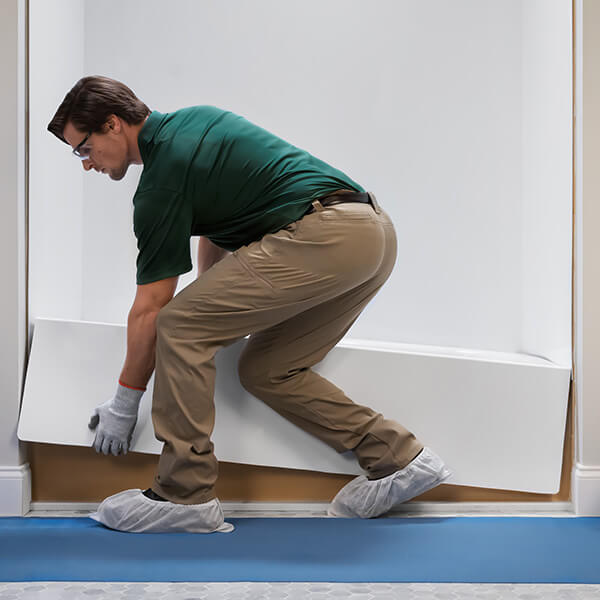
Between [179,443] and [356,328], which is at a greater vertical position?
[356,328]

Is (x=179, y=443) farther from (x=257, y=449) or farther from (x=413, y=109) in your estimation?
(x=413, y=109)

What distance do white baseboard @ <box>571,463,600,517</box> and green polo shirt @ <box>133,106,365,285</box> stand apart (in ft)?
3.39

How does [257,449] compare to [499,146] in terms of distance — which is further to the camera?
[499,146]

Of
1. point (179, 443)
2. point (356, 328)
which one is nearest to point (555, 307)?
point (356, 328)

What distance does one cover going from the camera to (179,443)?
1.68 metres

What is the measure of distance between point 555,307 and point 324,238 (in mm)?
903

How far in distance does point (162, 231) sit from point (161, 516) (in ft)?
2.27

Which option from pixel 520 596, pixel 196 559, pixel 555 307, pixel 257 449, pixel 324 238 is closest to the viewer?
pixel 520 596

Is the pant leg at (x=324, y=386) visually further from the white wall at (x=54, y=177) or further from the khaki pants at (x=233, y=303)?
the white wall at (x=54, y=177)

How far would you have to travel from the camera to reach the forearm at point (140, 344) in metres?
1.72

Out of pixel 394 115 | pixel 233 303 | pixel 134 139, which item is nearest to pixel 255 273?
pixel 233 303

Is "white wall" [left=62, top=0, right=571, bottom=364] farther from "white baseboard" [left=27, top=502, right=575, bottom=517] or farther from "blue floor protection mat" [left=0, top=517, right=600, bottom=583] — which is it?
"blue floor protection mat" [left=0, top=517, right=600, bottom=583]

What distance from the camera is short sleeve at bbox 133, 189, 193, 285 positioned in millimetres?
1632

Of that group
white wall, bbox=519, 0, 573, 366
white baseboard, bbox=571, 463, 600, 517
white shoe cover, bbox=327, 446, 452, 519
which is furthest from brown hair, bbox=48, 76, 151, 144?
white baseboard, bbox=571, 463, 600, 517
